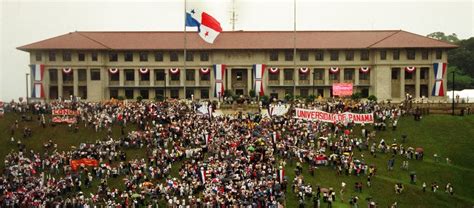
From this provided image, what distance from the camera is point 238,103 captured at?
69875 mm

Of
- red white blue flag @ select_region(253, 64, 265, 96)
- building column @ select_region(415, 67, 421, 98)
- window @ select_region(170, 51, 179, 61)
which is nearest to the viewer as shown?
red white blue flag @ select_region(253, 64, 265, 96)

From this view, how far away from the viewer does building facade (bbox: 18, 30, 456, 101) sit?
88.8 m

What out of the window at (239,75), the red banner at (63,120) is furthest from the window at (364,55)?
the red banner at (63,120)

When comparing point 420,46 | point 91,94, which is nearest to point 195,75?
point 91,94

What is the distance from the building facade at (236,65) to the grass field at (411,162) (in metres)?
22.7

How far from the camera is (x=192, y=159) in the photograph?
49.8 metres

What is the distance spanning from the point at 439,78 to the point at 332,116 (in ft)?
99.1

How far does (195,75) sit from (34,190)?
4653 centimetres

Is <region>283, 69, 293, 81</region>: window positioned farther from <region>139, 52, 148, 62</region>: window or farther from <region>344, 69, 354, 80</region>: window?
<region>139, 52, 148, 62</region>: window

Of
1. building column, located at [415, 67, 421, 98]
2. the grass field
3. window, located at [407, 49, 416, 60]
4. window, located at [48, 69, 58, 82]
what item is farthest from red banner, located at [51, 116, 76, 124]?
building column, located at [415, 67, 421, 98]

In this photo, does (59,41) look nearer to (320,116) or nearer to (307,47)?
(307,47)

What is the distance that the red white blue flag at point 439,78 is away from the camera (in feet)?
277

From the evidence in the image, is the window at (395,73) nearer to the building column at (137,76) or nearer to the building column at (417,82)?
the building column at (417,82)

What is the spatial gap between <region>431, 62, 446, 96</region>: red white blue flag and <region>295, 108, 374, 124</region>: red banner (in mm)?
26776
